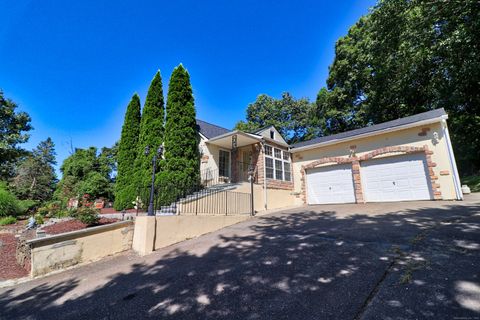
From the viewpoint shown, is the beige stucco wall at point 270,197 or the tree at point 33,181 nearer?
the beige stucco wall at point 270,197

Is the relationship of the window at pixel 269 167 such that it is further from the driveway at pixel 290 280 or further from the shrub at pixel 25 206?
the shrub at pixel 25 206

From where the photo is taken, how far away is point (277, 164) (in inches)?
490

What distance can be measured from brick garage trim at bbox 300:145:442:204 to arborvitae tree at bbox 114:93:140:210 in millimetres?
9027

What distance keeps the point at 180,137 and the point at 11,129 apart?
15.5m

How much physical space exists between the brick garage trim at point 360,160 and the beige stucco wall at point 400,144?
0.13 meters

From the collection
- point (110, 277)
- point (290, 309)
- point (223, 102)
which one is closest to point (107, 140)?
point (223, 102)

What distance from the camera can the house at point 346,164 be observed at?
8922 mm

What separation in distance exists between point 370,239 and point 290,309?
287cm

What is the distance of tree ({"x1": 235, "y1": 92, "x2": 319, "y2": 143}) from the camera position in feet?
84.0

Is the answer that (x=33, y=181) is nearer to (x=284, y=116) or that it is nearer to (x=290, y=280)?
(x=284, y=116)

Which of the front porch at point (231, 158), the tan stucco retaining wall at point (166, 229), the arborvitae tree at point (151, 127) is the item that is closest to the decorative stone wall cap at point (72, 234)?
the tan stucco retaining wall at point (166, 229)

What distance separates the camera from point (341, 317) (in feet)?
7.80

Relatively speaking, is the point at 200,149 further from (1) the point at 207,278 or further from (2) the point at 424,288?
(2) the point at 424,288

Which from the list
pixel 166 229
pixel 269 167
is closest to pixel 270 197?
pixel 269 167
